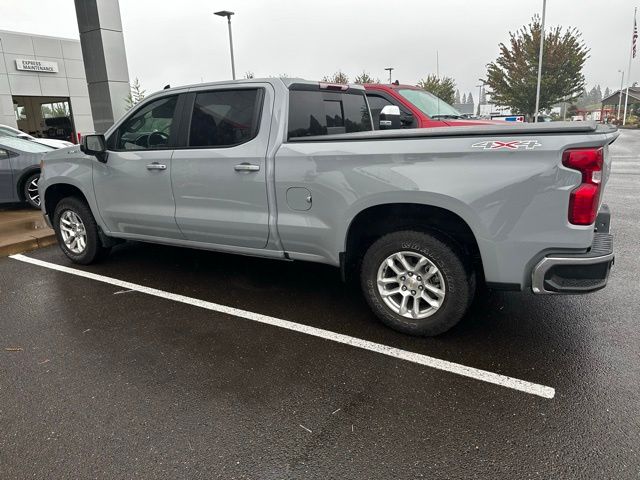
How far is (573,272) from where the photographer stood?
116 inches

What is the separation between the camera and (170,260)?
5.73 meters

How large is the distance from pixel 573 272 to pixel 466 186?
0.81m

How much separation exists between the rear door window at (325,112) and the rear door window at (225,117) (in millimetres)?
307

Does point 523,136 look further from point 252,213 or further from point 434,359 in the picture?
point 252,213

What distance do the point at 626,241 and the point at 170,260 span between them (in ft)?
17.9

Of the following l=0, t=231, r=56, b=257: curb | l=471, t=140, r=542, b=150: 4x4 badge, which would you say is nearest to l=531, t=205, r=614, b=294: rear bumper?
l=471, t=140, r=542, b=150: 4x4 badge

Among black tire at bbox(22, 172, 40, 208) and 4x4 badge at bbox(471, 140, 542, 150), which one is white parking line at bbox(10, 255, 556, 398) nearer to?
4x4 badge at bbox(471, 140, 542, 150)

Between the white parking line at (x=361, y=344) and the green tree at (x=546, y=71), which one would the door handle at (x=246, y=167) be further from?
the green tree at (x=546, y=71)

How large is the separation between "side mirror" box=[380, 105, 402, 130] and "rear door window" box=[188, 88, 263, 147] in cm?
180

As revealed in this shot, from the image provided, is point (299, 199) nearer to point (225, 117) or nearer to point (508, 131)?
point (225, 117)

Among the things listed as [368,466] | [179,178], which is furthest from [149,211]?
[368,466]

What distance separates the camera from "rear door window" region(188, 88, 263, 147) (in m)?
4.05

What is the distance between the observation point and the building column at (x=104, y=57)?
12055 mm

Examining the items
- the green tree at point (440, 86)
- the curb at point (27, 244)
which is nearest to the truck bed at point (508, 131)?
the curb at point (27, 244)
